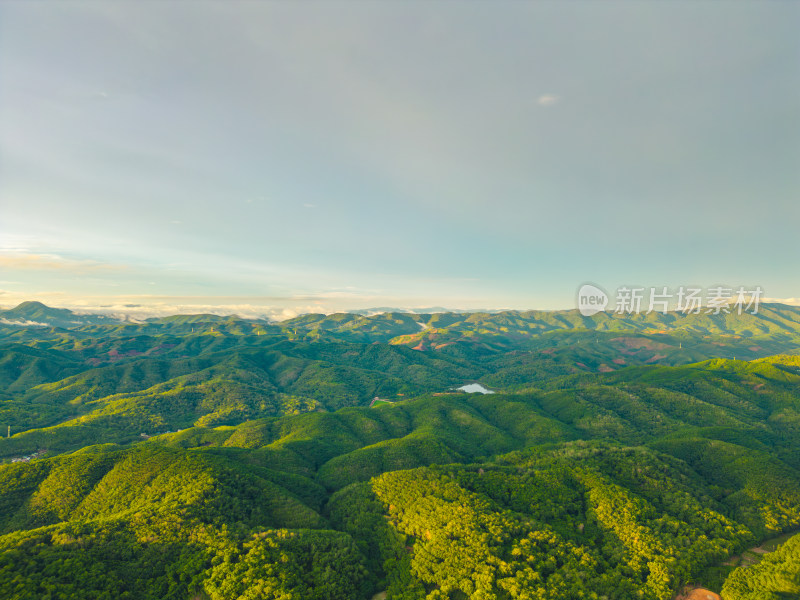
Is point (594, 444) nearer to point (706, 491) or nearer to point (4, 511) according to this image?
point (706, 491)

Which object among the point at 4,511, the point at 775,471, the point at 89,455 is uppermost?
the point at 775,471

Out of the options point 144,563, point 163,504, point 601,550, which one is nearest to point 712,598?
point 601,550

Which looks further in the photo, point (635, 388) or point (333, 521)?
point (635, 388)

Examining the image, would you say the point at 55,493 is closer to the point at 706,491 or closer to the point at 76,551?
the point at 76,551

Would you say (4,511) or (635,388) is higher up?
(635,388)

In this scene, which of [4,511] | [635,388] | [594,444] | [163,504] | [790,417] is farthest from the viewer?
[635,388]

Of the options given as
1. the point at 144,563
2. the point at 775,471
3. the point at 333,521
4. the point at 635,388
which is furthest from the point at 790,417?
the point at 144,563

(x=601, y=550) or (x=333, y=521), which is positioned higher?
(x=601, y=550)

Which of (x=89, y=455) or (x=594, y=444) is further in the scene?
(x=594, y=444)

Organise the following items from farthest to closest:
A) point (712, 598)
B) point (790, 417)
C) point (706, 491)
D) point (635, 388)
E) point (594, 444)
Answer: point (635, 388) < point (790, 417) < point (594, 444) < point (706, 491) < point (712, 598)
